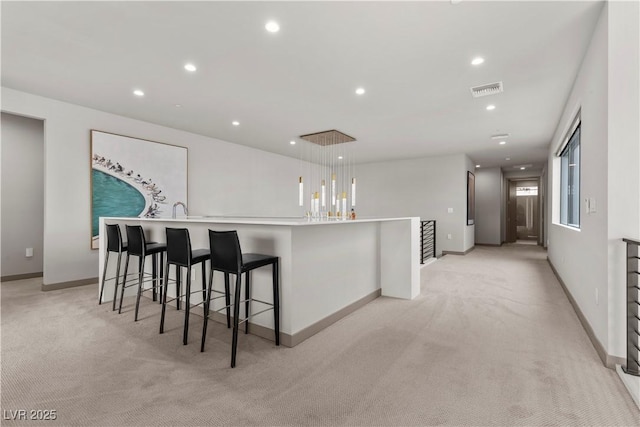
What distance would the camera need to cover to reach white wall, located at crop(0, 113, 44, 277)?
500 cm

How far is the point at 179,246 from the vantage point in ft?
8.75

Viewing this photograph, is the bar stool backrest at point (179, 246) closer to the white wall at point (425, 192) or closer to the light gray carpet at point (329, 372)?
the light gray carpet at point (329, 372)

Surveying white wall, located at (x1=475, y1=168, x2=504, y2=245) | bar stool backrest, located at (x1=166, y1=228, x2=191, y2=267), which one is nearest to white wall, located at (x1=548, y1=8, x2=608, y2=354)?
bar stool backrest, located at (x1=166, y1=228, x2=191, y2=267)

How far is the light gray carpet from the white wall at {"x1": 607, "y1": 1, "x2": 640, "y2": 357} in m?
0.54

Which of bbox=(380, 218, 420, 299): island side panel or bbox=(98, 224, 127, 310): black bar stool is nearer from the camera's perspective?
bbox=(98, 224, 127, 310): black bar stool

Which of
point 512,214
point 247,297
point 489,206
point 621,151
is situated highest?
point 621,151

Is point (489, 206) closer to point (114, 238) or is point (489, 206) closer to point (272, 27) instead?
point (272, 27)

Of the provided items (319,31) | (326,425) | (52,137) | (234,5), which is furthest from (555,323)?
(52,137)

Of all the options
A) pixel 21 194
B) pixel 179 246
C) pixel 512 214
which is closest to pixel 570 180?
pixel 179 246

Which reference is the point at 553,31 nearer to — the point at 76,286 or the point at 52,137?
the point at 52,137

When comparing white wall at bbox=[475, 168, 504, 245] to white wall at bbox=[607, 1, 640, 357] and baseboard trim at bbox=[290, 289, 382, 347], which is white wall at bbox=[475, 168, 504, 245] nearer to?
baseboard trim at bbox=[290, 289, 382, 347]

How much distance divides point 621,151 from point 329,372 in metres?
2.63

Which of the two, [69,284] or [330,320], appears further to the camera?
[69,284]

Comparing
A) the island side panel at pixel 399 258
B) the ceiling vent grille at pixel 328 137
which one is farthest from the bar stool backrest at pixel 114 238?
the ceiling vent grille at pixel 328 137
